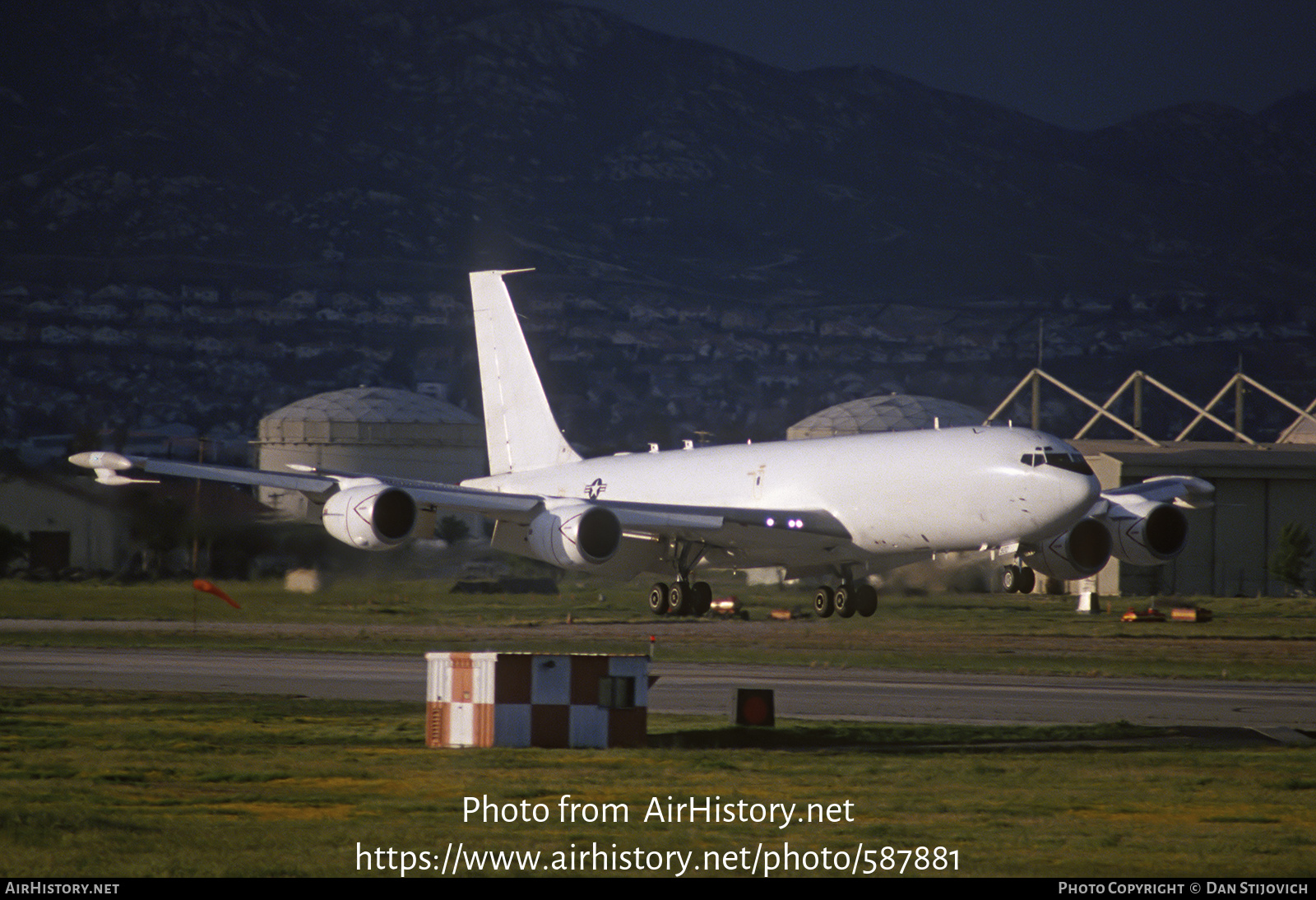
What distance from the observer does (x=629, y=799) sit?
2023 cm

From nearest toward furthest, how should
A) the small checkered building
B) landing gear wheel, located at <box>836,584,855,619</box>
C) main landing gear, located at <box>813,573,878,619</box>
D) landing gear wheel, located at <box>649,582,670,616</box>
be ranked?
the small checkered building
main landing gear, located at <box>813,573,878,619</box>
landing gear wheel, located at <box>836,584,855,619</box>
landing gear wheel, located at <box>649,582,670,616</box>

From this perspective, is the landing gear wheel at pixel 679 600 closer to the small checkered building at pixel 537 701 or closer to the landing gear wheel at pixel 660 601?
the landing gear wheel at pixel 660 601

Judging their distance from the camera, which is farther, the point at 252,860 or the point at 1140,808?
the point at 1140,808

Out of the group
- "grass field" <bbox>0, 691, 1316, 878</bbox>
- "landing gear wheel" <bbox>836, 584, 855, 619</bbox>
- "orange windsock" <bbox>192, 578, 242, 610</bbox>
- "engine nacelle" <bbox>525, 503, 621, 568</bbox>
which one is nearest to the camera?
"grass field" <bbox>0, 691, 1316, 878</bbox>

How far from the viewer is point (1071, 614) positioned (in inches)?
2830

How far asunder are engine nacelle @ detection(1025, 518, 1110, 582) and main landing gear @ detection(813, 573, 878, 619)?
3943 mm

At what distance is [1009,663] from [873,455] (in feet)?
37.7

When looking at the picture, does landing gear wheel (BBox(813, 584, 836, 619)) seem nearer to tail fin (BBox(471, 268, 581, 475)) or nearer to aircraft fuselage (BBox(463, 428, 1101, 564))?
aircraft fuselage (BBox(463, 428, 1101, 564))

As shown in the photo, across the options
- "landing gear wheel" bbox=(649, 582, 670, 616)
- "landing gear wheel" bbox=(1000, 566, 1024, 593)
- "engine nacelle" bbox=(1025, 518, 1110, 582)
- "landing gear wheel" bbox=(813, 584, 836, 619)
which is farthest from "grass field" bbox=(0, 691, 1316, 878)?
"landing gear wheel" bbox=(649, 582, 670, 616)

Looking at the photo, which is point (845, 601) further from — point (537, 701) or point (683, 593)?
point (537, 701)

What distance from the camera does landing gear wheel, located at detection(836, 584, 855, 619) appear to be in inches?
1646

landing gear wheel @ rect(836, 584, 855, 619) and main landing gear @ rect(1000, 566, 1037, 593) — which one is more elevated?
main landing gear @ rect(1000, 566, 1037, 593)
